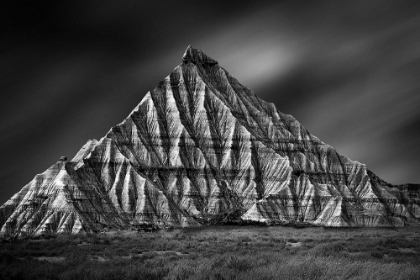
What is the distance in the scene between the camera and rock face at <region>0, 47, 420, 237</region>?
10731cm

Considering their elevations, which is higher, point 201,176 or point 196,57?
point 196,57

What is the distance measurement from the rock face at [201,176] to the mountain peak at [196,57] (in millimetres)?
904

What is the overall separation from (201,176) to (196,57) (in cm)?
5376

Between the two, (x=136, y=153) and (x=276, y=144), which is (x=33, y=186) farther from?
(x=276, y=144)

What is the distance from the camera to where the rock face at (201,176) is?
107312 mm

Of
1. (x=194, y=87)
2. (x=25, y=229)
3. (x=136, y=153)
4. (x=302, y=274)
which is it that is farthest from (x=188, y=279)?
(x=194, y=87)

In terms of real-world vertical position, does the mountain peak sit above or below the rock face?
above

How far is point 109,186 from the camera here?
118812 millimetres

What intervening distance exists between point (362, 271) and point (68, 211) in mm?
74065

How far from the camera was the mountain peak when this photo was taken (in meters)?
169

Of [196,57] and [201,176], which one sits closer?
[201,176]

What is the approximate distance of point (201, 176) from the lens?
131 m

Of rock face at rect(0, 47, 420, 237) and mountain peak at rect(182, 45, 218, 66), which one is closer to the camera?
rock face at rect(0, 47, 420, 237)

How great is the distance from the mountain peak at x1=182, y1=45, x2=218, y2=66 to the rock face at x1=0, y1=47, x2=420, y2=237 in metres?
0.90
